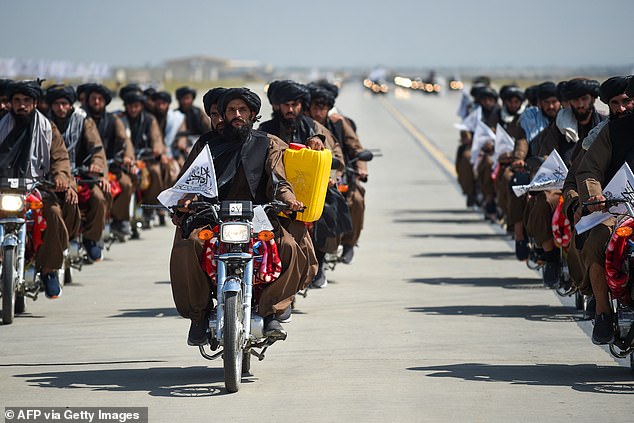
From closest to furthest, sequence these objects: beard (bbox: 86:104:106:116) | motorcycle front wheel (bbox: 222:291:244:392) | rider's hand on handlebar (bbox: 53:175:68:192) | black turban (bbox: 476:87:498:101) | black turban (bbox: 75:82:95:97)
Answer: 1. motorcycle front wheel (bbox: 222:291:244:392)
2. rider's hand on handlebar (bbox: 53:175:68:192)
3. beard (bbox: 86:104:106:116)
4. black turban (bbox: 75:82:95:97)
5. black turban (bbox: 476:87:498:101)

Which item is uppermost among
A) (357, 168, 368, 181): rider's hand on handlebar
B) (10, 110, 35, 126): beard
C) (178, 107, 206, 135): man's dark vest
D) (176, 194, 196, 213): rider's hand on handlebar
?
(10, 110, 35, 126): beard

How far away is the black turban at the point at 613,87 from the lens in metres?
11.5

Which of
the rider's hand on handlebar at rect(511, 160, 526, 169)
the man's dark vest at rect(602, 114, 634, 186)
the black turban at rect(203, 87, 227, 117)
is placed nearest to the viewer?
the man's dark vest at rect(602, 114, 634, 186)

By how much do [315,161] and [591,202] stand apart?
1.91 m

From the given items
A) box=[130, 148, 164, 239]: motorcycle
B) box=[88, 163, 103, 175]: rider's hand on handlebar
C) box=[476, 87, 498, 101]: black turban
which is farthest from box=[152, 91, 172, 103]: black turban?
box=[88, 163, 103, 175]: rider's hand on handlebar

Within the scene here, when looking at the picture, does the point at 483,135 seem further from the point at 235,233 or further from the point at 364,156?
the point at 235,233

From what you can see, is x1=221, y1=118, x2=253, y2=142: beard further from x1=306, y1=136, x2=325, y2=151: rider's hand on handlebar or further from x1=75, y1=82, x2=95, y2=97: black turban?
x1=75, y1=82, x2=95, y2=97: black turban

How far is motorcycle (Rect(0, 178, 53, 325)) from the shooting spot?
526 inches

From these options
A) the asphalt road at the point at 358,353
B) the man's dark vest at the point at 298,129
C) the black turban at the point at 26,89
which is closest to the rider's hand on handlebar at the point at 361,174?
the asphalt road at the point at 358,353

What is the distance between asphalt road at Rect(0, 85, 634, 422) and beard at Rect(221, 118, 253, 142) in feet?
5.00

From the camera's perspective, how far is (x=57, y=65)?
10006 centimetres

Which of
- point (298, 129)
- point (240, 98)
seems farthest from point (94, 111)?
point (240, 98)

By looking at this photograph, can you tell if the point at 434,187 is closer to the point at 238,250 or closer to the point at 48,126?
the point at 48,126

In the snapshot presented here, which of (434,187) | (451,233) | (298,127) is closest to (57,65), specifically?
(434,187)
